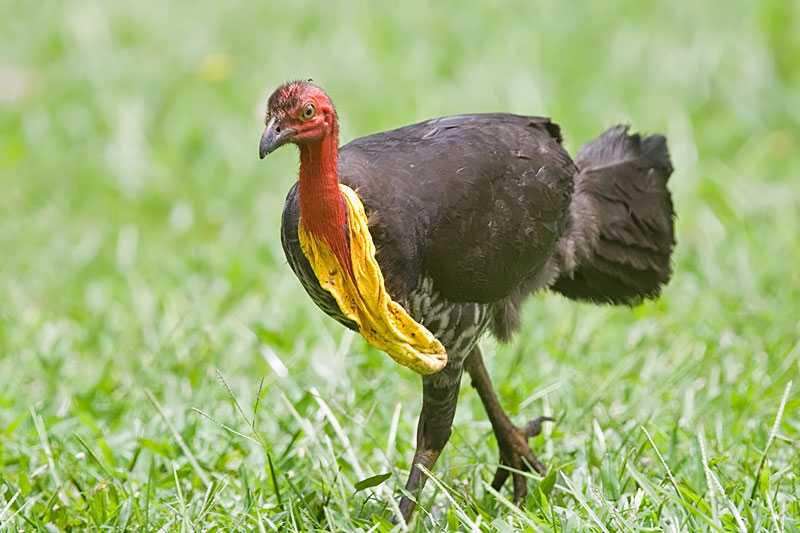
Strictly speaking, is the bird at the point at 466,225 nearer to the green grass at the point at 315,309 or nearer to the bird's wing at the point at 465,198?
the bird's wing at the point at 465,198

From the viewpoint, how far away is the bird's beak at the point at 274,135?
10.6 ft

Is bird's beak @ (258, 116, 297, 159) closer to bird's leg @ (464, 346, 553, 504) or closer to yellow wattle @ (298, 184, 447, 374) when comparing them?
yellow wattle @ (298, 184, 447, 374)

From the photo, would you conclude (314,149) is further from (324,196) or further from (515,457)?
(515,457)

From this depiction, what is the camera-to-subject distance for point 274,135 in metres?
3.26

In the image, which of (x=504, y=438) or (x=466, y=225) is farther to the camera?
(x=504, y=438)

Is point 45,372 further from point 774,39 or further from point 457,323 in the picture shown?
point 774,39

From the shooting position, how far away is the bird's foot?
4293mm

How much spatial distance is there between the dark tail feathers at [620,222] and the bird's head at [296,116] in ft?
4.99

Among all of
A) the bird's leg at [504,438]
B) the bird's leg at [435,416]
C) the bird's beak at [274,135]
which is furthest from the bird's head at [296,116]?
the bird's leg at [504,438]

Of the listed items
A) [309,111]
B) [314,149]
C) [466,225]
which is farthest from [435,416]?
[309,111]

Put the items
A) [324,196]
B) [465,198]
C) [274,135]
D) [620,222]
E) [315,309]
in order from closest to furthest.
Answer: [274,135] < [324,196] < [465,198] < [620,222] < [315,309]

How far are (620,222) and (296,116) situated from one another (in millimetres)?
1813

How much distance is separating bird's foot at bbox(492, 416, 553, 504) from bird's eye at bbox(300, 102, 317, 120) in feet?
5.11

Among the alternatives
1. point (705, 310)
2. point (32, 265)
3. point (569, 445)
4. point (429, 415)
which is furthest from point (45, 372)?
point (705, 310)
